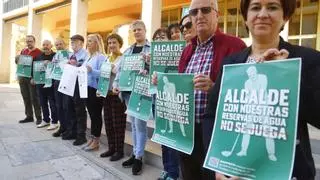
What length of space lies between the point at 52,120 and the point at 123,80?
11.3 ft

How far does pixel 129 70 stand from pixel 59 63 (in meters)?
2.52

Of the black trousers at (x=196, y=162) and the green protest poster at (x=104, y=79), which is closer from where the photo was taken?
the black trousers at (x=196, y=162)

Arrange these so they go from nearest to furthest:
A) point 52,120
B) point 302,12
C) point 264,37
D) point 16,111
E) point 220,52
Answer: point 264,37
point 220,52
point 52,120
point 16,111
point 302,12

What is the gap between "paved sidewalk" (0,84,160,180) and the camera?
4.52m

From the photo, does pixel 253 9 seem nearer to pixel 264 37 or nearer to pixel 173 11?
pixel 264 37

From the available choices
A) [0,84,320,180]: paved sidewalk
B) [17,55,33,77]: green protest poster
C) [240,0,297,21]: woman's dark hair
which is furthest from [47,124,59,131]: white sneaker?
[240,0,297,21]: woman's dark hair

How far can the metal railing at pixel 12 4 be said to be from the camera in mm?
21531

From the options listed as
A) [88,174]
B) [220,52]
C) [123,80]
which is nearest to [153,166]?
[88,174]

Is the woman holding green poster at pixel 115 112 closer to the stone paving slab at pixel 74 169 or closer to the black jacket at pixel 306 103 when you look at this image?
the stone paving slab at pixel 74 169

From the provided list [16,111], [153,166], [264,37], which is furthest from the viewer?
[16,111]

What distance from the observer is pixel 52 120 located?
7.26 meters

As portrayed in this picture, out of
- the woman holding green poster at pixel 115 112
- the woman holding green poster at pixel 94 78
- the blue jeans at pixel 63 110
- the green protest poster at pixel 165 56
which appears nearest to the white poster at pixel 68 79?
the woman holding green poster at pixel 94 78

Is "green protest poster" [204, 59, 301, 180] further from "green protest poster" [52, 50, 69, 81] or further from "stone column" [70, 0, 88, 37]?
"stone column" [70, 0, 88, 37]

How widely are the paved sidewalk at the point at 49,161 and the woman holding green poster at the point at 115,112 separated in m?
0.25
